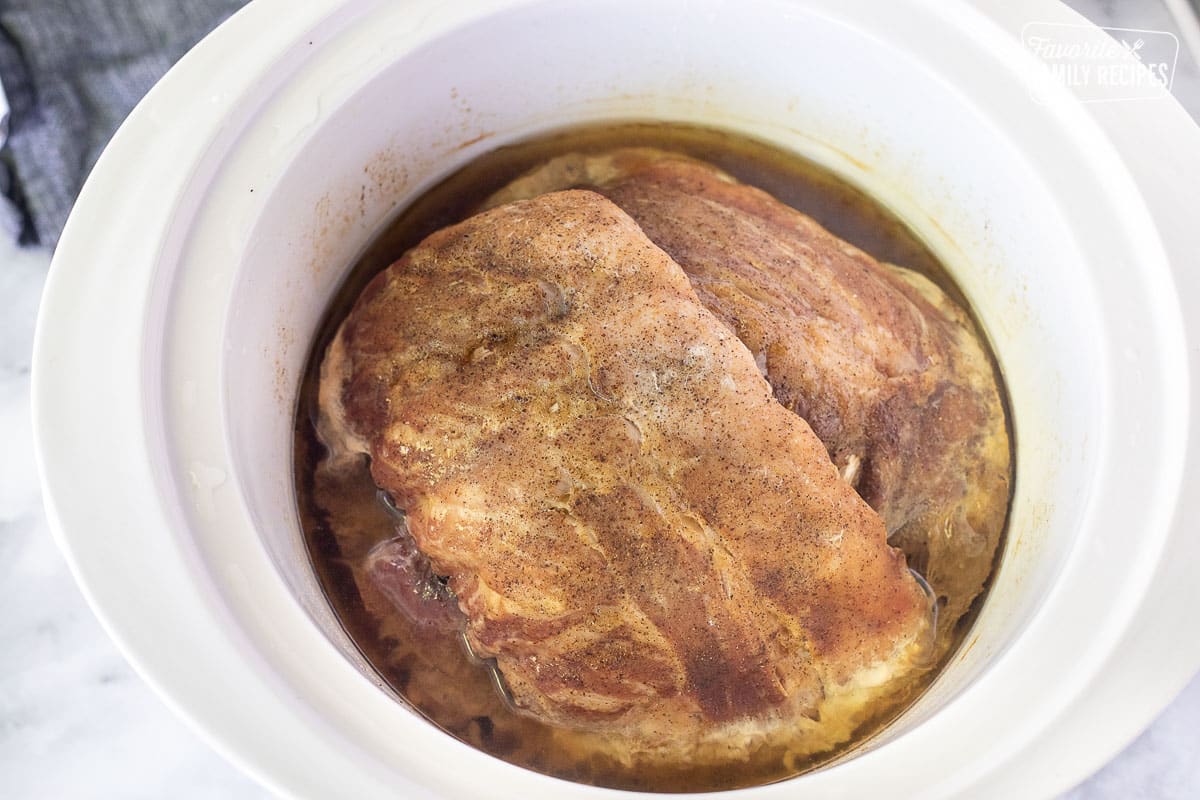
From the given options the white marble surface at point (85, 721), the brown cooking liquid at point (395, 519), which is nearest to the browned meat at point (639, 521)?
the brown cooking liquid at point (395, 519)

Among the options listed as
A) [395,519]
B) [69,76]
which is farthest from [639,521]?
[69,76]

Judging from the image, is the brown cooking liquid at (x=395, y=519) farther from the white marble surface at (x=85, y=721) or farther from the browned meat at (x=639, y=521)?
the white marble surface at (x=85, y=721)

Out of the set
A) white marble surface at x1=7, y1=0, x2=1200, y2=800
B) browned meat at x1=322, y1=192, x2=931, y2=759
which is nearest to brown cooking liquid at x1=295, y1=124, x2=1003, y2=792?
browned meat at x1=322, y1=192, x2=931, y2=759

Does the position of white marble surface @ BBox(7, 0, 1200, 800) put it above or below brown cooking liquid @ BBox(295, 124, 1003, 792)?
below

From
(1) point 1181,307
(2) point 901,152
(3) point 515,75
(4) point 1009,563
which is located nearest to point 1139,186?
(1) point 1181,307

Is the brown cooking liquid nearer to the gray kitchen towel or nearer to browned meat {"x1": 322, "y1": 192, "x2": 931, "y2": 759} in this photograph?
browned meat {"x1": 322, "y1": 192, "x2": 931, "y2": 759}

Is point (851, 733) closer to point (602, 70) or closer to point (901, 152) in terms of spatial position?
point (901, 152)
